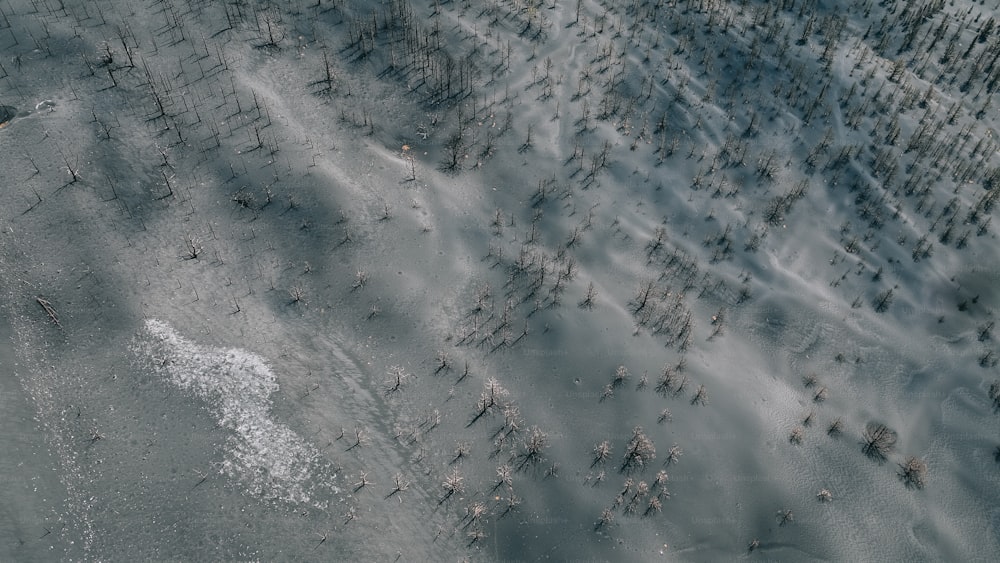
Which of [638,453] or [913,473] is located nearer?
[638,453]

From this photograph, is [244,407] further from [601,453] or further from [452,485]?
[601,453]

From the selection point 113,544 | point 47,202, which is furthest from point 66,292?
point 113,544

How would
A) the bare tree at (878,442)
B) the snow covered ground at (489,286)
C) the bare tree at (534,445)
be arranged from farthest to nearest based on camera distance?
the bare tree at (878,442), the bare tree at (534,445), the snow covered ground at (489,286)

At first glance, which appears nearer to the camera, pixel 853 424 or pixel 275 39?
pixel 853 424

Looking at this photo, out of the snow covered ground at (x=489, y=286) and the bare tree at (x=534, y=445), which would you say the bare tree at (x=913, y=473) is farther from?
the bare tree at (x=534, y=445)

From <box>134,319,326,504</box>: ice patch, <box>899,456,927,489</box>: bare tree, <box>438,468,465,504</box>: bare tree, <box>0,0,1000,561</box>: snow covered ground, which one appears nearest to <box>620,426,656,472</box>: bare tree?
<box>0,0,1000,561</box>: snow covered ground

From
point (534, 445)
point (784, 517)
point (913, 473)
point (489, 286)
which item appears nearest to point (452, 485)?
point (534, 445)

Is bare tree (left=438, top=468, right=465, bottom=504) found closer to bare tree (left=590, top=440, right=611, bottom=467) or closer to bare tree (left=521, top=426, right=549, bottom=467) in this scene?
bare tree (left=521, top=426, right=549, bottom=467)

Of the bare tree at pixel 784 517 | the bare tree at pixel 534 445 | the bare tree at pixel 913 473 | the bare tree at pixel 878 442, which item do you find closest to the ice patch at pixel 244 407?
the bare tree at pixel 534 445

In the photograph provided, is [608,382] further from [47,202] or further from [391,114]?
[47,202]
